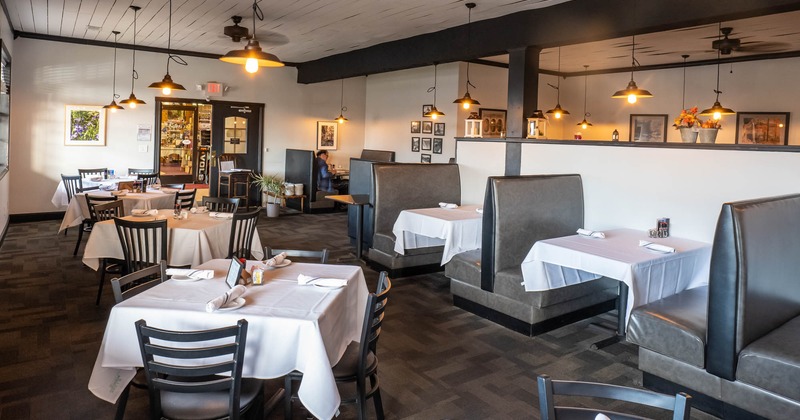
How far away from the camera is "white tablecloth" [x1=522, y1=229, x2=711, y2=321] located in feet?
12.4

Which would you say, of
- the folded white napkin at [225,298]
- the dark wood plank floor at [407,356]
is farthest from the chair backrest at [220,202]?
the folded white napkin at [225,298]

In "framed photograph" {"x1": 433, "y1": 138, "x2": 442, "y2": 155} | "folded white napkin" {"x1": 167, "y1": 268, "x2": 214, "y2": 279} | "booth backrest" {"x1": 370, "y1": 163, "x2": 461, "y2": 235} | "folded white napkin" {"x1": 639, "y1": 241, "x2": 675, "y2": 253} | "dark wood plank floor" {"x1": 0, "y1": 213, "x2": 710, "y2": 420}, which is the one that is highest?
"framed photograph" {"x1": 433, "y1": 138, "x2": 442, "y2": 155}

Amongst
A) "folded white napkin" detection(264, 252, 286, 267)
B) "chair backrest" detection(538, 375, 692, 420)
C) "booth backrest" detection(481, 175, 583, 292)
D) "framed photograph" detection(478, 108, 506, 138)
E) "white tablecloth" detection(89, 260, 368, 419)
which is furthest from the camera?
"framed photograph" detection(478, 108, 506, 138)

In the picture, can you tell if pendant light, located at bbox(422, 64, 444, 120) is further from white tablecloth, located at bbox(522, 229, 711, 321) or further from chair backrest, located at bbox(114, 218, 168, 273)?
chair backrest, located at bbox(114, 218, 168, 273)

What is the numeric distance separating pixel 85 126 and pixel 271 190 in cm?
358

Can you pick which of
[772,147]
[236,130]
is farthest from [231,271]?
[236,130]

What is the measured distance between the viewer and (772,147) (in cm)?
416

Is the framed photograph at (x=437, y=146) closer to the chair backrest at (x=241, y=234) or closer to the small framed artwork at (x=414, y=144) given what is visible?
the small framed artwork at (x=414, y=144)

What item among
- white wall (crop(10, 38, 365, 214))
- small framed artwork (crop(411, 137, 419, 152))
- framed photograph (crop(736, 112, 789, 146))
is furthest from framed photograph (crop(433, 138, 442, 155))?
framed photograph (crop(736, 112, 789, 146))

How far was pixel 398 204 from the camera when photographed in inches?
260

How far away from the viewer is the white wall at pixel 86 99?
9539 millimetres

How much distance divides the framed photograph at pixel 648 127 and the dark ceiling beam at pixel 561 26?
5.79m

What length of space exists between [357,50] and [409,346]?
281 inches

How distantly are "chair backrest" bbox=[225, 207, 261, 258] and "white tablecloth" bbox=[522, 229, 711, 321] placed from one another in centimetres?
246
